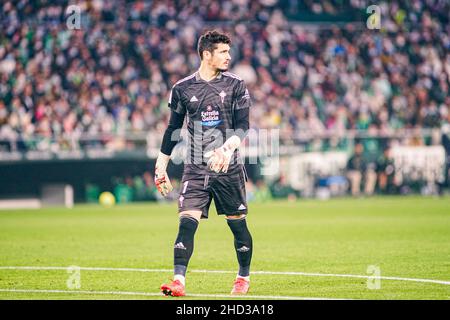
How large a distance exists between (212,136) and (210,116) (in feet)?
0.66

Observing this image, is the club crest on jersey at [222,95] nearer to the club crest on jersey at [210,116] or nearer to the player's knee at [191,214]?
the club crest on jersey at [210,116]

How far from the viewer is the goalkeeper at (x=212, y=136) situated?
9352mm

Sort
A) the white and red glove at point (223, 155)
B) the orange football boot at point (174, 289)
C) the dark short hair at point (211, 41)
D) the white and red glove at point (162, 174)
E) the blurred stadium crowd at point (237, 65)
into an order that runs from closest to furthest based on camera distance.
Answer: the orange football boot at point (174, 289), the white and red glove at point (223, 155), the dark short hair at point (211, 41), the white and red glove at point (162, 174), the blurred stadium crowd at point (237, 65)

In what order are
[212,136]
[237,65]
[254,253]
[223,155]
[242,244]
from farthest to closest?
1. [237,65]
2. [254,253]
3. [242,244]
4. [212,136]
5. [223,155]

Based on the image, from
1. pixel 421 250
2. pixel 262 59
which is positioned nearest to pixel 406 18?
pixel 262 59

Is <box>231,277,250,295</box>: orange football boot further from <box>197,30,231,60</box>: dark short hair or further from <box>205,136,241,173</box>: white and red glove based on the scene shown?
<box>197,30,231,60</box>: dark short hair

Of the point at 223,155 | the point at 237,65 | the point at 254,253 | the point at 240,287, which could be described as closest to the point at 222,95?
the point at 223,155

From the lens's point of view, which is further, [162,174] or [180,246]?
[162,174]

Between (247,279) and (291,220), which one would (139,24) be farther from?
(247,279)

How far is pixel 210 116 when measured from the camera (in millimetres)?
9430

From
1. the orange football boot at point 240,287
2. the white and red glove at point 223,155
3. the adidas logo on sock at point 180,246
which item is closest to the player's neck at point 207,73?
the white and red glove at point 223,155

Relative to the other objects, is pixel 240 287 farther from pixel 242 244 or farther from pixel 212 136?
pixel 212 136

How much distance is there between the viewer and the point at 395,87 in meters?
35.2
